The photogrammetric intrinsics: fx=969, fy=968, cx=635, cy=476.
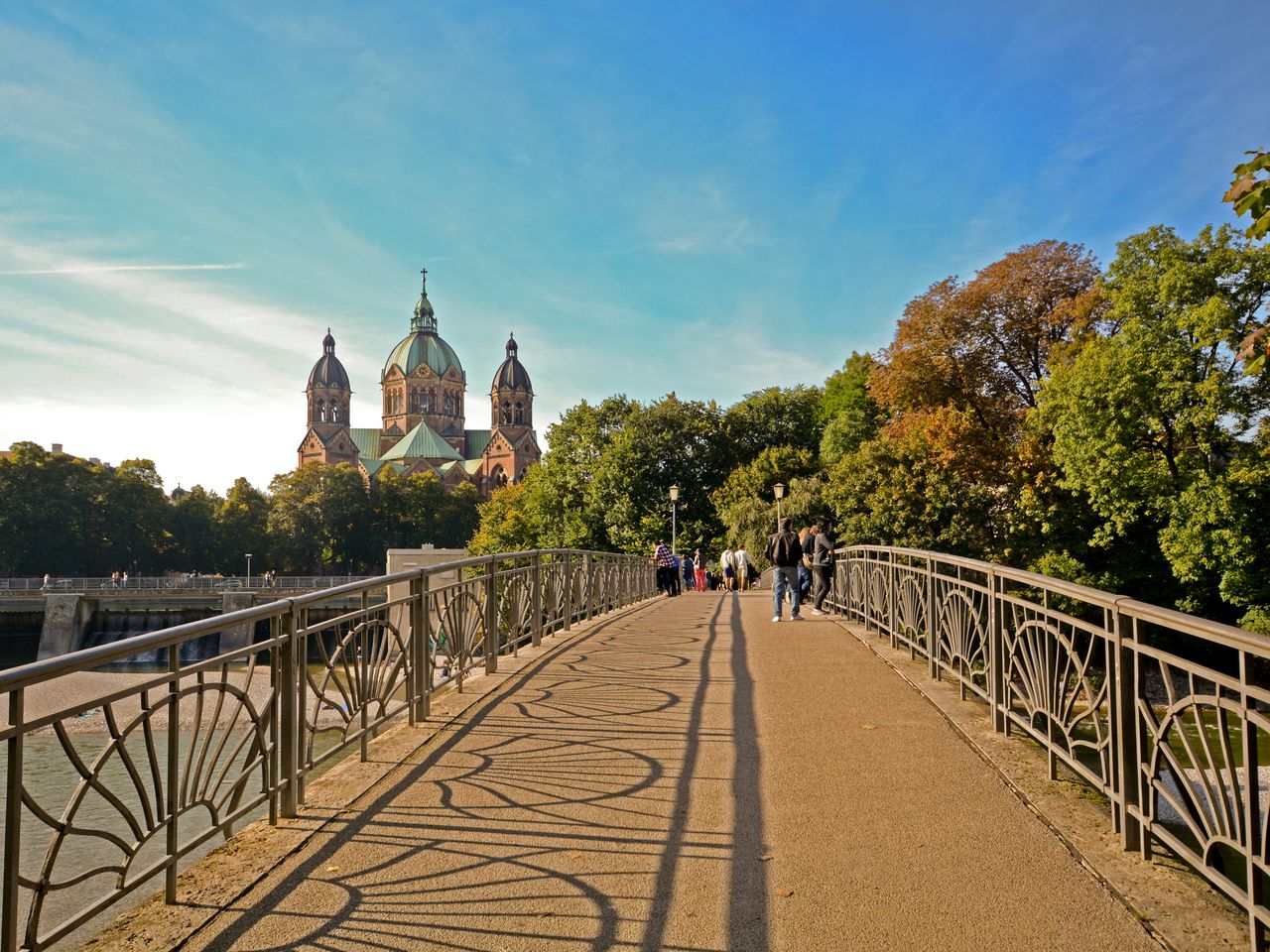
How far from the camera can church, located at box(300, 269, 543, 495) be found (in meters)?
129

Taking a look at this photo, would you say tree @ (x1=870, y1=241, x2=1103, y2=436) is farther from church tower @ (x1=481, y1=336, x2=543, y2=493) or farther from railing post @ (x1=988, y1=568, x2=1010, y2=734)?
church tower @ (x1=481, y1=336, x2=543, y2=493)

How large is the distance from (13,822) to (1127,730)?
4138 mm

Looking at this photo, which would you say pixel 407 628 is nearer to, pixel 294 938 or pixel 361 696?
pixel 361 696

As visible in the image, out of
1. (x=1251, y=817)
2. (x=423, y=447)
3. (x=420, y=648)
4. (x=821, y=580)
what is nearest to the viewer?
(x=1251, y=817)

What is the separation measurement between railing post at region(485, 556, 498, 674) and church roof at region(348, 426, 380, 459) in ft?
429

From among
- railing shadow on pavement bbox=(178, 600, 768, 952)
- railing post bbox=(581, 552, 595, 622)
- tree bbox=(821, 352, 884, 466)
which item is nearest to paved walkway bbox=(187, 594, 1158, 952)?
railing shadow on pavement bbox=(178, 600, 768, 952)

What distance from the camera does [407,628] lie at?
6664 millimetres

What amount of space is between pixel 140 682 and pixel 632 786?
250cm

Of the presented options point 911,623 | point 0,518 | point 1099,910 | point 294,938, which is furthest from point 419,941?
point 0,518

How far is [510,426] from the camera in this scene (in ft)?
429

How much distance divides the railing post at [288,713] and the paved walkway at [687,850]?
1.13ft

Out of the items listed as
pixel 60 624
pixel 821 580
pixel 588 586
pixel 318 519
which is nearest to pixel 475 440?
pixel 318 519

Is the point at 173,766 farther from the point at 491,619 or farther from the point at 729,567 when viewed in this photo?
the point at 729,567

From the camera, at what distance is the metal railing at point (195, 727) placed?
304 centimetres
